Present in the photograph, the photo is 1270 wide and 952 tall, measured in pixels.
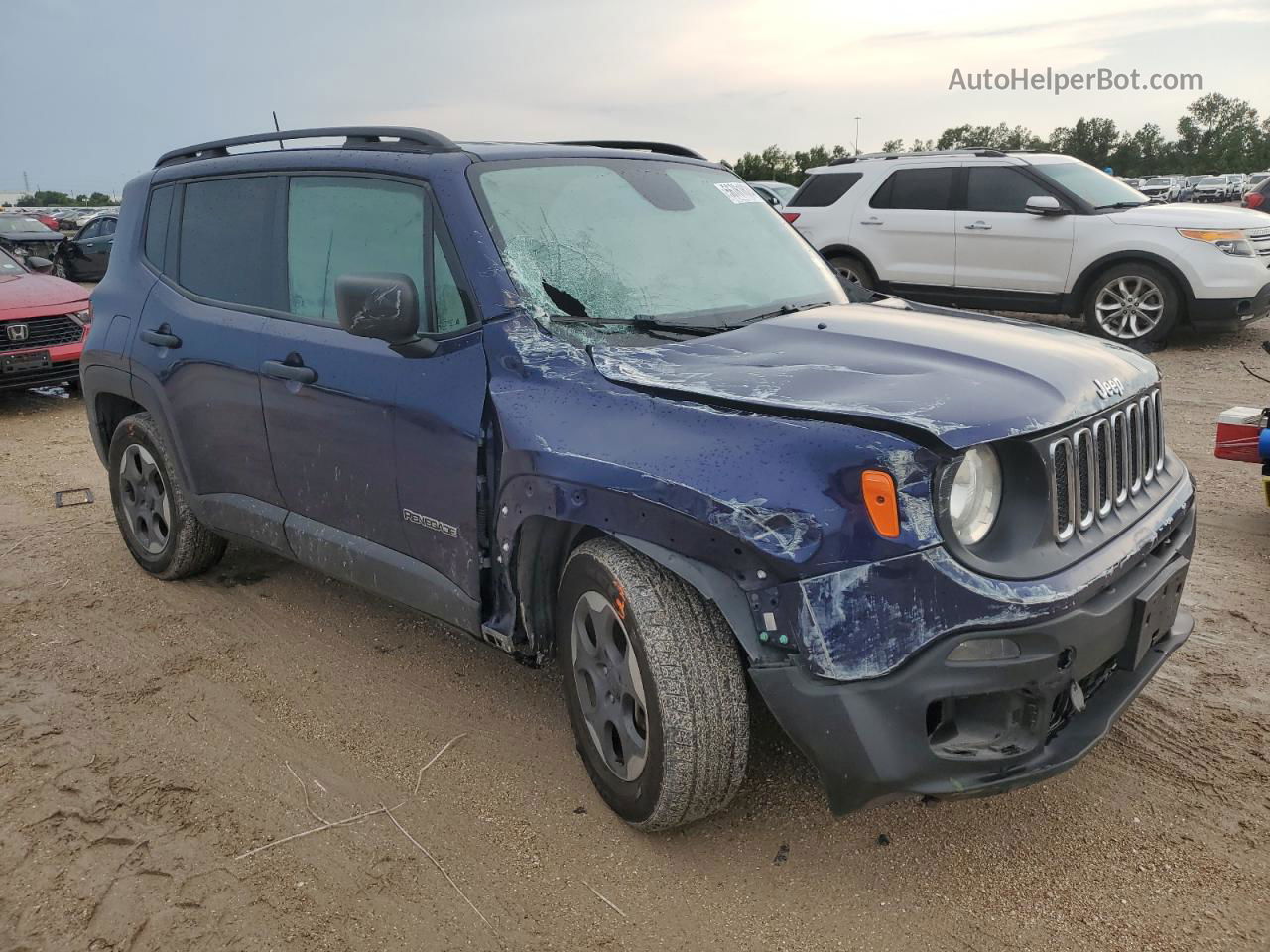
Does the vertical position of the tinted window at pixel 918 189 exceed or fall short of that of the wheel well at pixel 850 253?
it exceeds it

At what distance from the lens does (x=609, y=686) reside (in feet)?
9.25

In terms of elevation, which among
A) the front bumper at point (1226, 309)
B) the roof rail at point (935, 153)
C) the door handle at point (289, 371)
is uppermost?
the roof rail at point (935, 153)

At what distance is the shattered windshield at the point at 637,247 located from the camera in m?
3.10

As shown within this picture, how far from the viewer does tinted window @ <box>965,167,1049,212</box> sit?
10148mm

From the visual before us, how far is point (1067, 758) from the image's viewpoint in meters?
2.42

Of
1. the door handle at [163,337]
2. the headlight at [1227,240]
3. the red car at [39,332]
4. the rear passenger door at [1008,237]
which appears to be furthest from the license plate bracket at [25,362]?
the headlight at [1227,240]

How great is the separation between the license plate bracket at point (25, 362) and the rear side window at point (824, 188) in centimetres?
779

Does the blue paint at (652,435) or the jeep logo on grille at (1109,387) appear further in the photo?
the jeep logo on grille at (1109,387)

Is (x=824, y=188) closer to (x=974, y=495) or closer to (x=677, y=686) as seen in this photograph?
(x=974, y=495)

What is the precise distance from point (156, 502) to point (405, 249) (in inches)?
88.1

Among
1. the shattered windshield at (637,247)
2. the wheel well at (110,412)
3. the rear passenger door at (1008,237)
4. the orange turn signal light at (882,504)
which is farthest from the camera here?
the rear passenger door at (1008,237)

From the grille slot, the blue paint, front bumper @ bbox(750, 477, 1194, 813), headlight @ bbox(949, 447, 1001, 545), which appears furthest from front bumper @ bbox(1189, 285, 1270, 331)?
the grille slot

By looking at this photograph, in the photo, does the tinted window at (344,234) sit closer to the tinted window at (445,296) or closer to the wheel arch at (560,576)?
the tinted window at (445,296)

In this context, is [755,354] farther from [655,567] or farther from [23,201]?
[23,201]
